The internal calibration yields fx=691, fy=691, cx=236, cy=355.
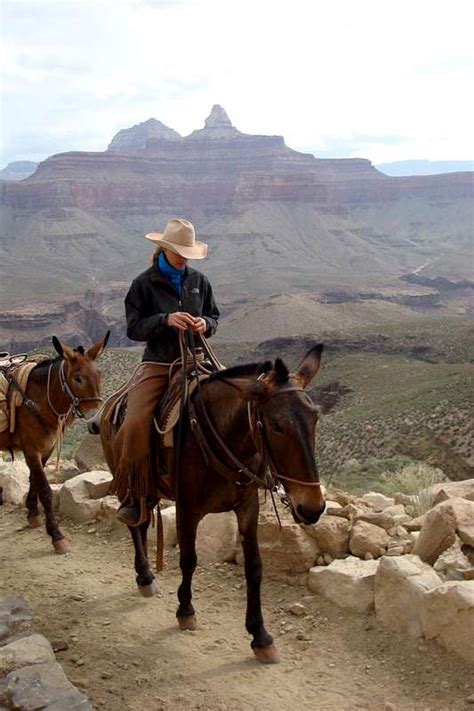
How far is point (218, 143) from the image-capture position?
184 m

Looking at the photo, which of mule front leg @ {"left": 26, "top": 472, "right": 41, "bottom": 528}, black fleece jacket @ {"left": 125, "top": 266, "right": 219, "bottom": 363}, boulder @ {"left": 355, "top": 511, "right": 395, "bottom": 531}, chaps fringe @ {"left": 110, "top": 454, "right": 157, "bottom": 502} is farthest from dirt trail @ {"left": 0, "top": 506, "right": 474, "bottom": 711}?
black fleece jacket @ {"left": 125, "top": 266, "right": 219, "bottom": 363}

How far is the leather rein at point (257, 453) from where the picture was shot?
461 cm

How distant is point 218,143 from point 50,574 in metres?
186

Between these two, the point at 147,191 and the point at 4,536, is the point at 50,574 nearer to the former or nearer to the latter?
the point at 4,536

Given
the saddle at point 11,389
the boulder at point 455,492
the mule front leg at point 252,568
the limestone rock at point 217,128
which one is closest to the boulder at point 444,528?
the boulder at point 455,492

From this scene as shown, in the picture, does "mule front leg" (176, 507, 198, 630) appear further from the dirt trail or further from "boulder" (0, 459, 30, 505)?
"boulder" (0, 459, 30, 505)

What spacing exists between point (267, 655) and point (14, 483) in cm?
567

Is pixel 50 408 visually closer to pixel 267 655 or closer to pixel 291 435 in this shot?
pixel 267 655

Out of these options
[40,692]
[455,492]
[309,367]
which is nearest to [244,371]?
[309,367]

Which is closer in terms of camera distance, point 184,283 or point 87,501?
point 184,283

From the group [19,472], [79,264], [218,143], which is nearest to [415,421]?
[19,472]

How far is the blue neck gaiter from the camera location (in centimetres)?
577

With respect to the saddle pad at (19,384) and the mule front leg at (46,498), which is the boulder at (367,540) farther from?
the saddle pad at (19,384)

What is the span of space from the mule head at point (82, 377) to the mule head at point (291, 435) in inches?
146
